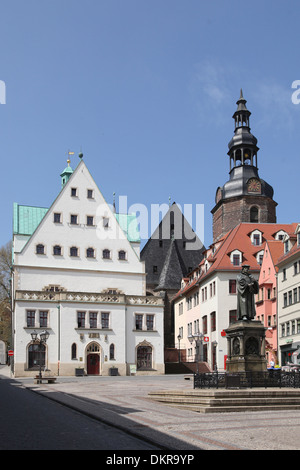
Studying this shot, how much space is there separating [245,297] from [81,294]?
32.8 metres

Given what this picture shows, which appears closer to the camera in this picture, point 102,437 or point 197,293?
point 102,437

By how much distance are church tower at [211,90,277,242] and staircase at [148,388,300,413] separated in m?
55.7

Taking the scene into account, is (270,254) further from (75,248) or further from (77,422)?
(77,422)

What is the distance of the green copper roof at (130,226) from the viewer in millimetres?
68812

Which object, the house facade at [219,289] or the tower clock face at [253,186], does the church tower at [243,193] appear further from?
the house facade at [219,289]

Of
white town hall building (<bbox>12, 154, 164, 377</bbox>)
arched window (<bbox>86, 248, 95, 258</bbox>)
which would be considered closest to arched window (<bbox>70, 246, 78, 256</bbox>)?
white town hall building (<bbox>12, 154, 164, 377</bbox>)

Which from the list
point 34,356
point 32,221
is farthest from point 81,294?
point 32,221

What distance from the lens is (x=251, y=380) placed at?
71.2 ft

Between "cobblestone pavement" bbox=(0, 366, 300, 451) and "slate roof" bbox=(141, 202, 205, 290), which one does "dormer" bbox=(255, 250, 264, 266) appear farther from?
"cobblestone pavement" bbox=(0, 366, 300, 451)

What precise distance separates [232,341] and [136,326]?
33779 mm

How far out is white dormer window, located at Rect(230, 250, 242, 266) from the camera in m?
60.3

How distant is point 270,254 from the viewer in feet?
178

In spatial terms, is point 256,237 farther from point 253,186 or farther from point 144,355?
point 144,355
